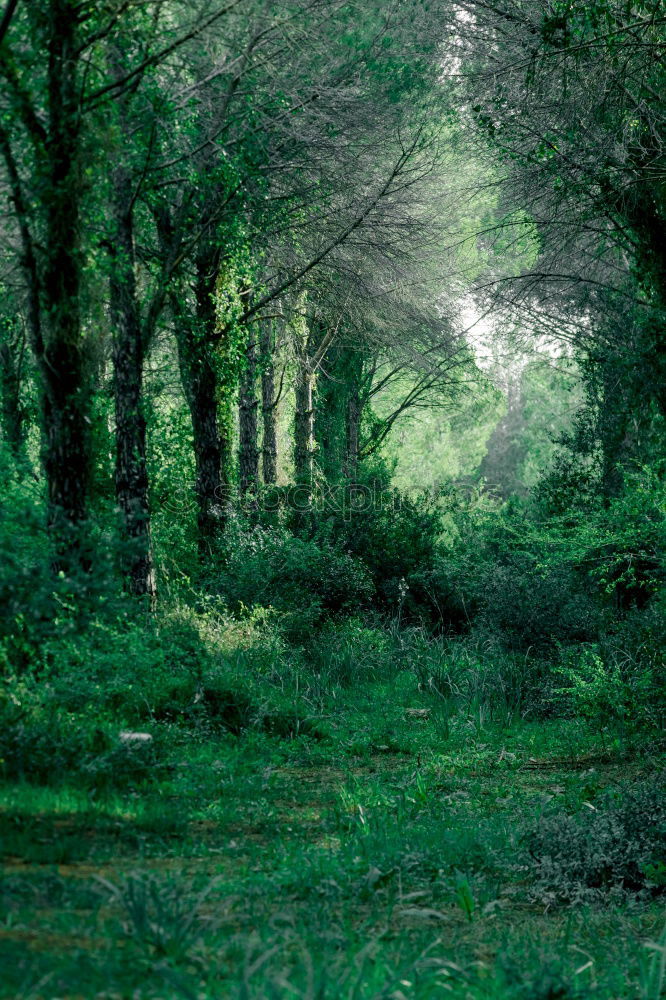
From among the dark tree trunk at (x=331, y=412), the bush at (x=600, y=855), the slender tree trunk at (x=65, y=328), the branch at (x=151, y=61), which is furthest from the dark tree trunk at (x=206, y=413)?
the bush at (x=600, y=855)

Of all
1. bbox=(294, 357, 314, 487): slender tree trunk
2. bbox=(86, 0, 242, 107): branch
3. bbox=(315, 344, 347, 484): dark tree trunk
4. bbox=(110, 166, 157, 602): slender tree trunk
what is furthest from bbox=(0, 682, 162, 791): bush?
bbox=(315, 344, 347, 484): dark tree trunk

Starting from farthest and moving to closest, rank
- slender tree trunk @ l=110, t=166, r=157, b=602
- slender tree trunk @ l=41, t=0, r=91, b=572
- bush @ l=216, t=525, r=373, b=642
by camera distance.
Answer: bush @ l=216, t=525, r=373, b=642 < slender tree trunk @ l=110, t=166, r=157, b=602 < slender tree trunk @ l=41, t=0, r=91, b=572

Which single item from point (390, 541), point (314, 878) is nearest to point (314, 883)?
point (314, 878)

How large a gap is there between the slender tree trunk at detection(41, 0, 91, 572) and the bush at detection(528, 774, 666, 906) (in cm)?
411

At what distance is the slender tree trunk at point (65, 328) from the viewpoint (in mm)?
7605

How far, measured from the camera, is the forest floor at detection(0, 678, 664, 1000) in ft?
11.2

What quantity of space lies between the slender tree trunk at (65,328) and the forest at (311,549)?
34 millimetres

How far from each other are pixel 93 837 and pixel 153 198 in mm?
8060

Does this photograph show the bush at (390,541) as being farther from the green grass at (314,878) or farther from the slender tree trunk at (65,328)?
Answer: the slender tree trunk at (65,328)

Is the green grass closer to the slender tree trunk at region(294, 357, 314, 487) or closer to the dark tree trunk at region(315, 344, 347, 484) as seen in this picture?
the slender tree trunk at region(294, 357, 314, 487)

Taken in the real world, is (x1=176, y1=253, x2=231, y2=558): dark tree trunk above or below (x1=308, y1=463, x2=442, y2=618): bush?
above

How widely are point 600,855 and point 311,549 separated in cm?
854

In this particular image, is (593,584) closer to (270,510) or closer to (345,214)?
(270,510)

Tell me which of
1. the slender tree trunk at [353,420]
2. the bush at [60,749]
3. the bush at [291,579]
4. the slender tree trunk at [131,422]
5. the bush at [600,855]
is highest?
the slender tree trunk at [353,420]
